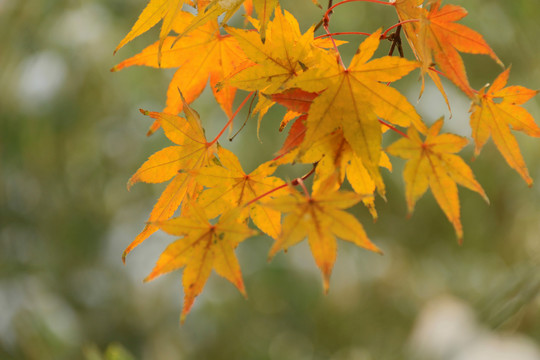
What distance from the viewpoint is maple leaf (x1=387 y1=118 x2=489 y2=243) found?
440mm

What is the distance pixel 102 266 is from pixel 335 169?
338 cm

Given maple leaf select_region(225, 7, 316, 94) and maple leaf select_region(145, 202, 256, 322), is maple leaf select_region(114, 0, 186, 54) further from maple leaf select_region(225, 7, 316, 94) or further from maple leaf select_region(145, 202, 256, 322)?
maple leaf select_region(145, 202, 256, 322)

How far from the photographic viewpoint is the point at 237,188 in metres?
0.49

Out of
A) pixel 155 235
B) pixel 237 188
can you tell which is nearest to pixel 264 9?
pixel 237 188

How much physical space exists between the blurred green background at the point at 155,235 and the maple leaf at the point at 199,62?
207 cm

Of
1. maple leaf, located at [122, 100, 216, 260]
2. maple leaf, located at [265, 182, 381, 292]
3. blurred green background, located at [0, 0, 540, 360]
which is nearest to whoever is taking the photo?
maple leaf, located at [265, 182, 381, 292]

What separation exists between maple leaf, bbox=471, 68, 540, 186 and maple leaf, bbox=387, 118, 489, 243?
45 millimetres

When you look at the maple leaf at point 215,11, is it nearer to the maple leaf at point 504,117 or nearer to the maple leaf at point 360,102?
the maple leaf at point 360,102

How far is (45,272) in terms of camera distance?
326cm

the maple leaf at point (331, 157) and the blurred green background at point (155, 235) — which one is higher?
the maple leaf at point (331, 157)

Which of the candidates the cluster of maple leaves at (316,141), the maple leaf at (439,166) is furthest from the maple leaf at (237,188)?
the maple leaf at (439,166)

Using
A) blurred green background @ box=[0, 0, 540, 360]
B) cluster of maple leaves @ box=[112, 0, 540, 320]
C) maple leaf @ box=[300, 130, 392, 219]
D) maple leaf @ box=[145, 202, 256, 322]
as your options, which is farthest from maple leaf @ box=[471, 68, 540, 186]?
blurred green background @ box=[0, 0, 540, 360]

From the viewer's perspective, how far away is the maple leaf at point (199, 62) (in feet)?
1.86

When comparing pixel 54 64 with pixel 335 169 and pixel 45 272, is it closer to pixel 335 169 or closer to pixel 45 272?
pixel 45 272
